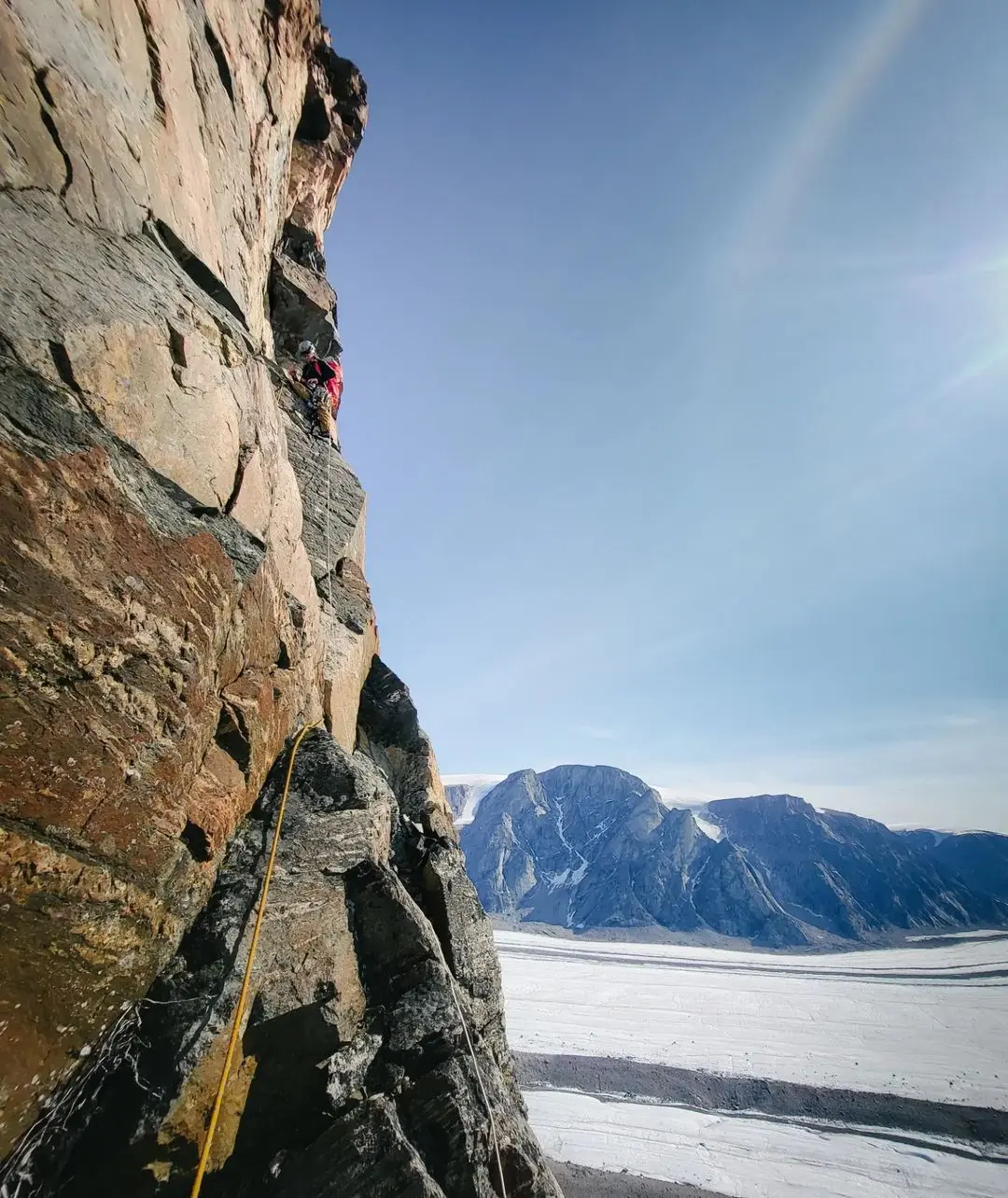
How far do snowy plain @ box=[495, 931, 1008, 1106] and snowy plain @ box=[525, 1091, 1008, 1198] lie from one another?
10148 millimetres

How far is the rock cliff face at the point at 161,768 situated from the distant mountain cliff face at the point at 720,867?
5989 inches

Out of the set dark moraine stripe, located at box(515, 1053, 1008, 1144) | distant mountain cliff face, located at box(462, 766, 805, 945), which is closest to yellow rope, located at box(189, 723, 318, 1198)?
dark moraine stripe, located at box(515, 1053, 1008, 1144)

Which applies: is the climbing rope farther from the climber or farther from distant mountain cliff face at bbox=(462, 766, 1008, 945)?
distant mountain cliff face at bbox=(462, 766, 1008, 945)

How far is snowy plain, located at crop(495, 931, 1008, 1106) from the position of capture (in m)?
44.3

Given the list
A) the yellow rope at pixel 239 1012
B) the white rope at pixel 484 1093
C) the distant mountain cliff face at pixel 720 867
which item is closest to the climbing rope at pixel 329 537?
the yellow rope at pixel 239 1012

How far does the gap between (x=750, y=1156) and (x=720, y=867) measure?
132126 mm

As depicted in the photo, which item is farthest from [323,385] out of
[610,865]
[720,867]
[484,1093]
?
[610,865]

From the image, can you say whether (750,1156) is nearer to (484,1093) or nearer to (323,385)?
(484,1093)

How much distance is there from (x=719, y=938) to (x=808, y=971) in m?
52.7

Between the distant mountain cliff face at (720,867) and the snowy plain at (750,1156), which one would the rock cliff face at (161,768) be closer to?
the snowy plain at (750,1156)

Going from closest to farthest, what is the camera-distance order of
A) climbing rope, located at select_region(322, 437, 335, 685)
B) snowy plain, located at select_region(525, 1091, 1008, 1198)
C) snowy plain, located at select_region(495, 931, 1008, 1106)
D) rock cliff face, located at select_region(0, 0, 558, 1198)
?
rock cliff face, located at select_region(0, 0, 558, 1198), climbing rope, located at select_region(322, 437, 335, 685), snowy plain, located at select_region(525, 1091, 1008, 1198), snowy plain, located at select_region(495, 931, 1008, 1106)

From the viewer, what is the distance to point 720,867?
149 meters

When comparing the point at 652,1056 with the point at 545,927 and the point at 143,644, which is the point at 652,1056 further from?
the point at 545,927

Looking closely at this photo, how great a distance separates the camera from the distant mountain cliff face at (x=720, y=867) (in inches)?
5423
